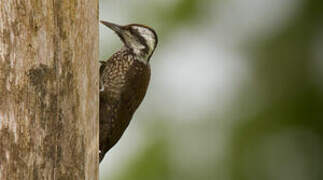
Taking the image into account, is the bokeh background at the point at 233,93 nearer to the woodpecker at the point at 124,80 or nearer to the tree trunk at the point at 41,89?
the woodpecker at the point at 124,80

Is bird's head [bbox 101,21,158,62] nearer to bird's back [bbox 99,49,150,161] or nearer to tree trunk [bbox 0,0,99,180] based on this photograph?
bird's back [bbox 99,49,150,161]

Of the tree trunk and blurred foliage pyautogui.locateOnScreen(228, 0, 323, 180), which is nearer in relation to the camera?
the tree trunk

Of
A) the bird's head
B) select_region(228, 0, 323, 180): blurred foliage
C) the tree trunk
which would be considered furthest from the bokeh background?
the tree trunk

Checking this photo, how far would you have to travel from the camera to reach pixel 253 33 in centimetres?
1241

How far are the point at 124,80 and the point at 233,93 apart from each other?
813 cm

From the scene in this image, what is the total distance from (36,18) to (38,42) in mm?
93

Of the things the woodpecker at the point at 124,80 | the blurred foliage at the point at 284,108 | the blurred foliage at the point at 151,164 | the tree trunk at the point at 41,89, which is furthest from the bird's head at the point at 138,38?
the blurred foliage at the point at 284,108

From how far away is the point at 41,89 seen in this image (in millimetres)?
3336

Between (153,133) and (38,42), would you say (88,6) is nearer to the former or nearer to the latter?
(38,42)

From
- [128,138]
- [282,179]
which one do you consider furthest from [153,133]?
[282,179]

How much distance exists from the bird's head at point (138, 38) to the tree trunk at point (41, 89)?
4.08ft

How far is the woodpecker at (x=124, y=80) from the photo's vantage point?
450cm

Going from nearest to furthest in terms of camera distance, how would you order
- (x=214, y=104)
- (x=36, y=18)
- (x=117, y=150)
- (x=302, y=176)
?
1. (x=36, y=18)
2. (x=117, y=150)
3. (x=302, y=176)
4. (x=214, y=104)

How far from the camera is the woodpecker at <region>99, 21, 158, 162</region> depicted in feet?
14.8
